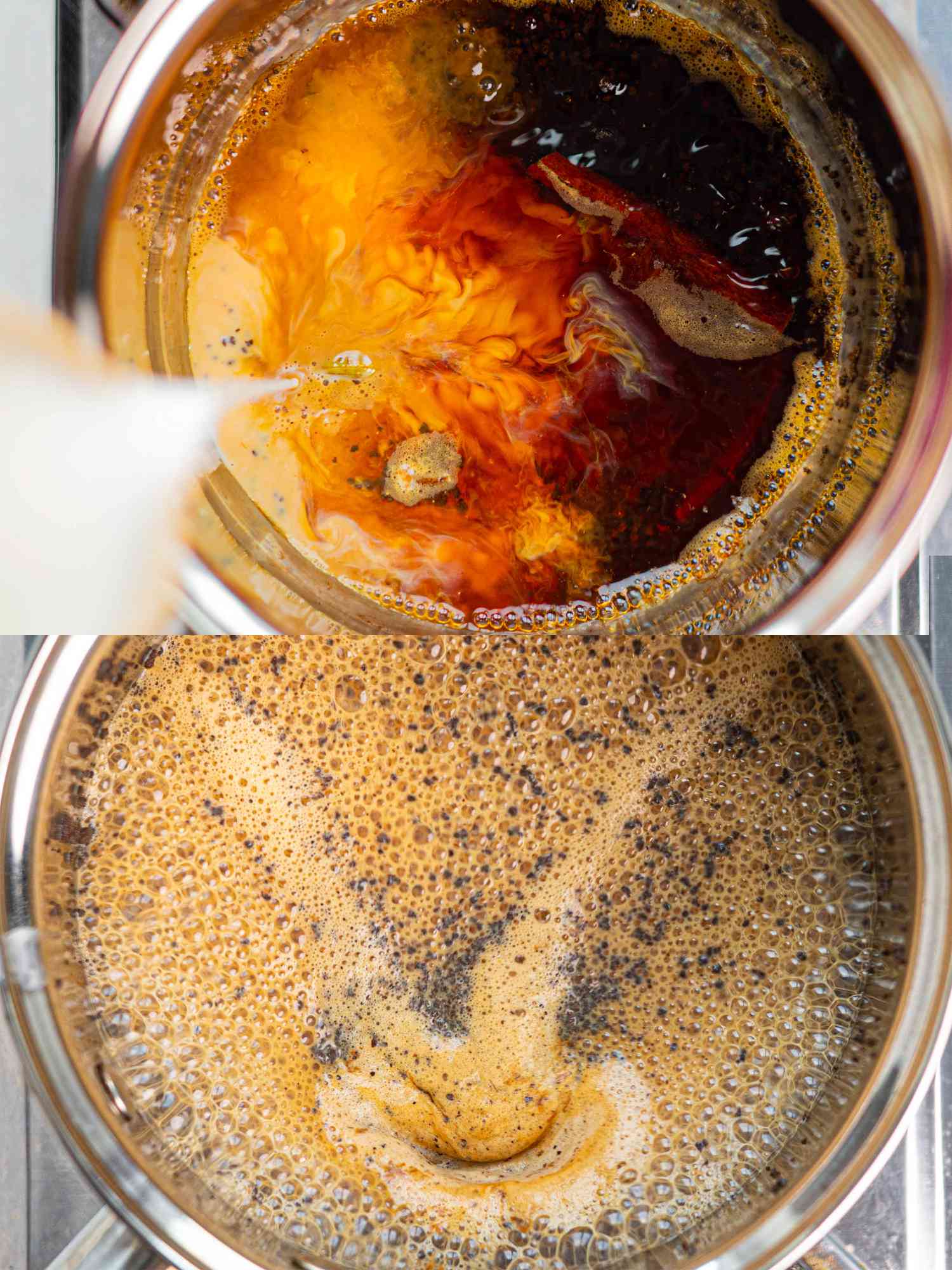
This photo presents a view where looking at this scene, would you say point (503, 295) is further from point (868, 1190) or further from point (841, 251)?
point (868, 1190)

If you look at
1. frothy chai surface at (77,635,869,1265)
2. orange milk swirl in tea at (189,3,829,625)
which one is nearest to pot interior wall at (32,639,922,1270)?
frothy chai surface at (77,635,869,1265)

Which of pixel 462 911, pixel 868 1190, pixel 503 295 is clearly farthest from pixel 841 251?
pixel 868 1190

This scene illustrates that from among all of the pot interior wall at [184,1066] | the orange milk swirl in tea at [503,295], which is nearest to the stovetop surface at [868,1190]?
the pot interior wall at [184,1066]

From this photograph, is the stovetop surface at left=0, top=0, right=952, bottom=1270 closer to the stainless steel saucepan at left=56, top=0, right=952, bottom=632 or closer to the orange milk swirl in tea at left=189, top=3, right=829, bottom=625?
the stainless steel saucepan at left=56, top=0, right=952, bottom=632

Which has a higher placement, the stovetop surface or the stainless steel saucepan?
the stainless steel saucepan

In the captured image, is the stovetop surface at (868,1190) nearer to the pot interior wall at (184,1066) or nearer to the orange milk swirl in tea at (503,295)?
the pot interior wall at (184,1066)

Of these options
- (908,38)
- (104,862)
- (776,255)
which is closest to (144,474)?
(104,862)

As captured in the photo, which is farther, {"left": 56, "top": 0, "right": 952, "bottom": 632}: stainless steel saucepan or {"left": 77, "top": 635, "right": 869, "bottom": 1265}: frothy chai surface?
{"left": 77, "top": 635, "right": 869, "bottom": 1265}: frothy chai surface

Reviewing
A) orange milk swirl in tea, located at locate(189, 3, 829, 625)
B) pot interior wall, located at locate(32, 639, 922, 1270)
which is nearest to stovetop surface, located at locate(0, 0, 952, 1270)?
pot interior wall, located at locate(32, 639, 922, 1270)
